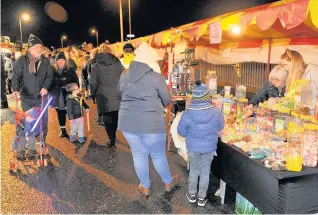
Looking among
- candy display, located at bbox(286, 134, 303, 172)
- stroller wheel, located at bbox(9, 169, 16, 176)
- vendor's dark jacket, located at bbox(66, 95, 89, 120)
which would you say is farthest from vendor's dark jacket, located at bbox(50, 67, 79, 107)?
candy display, located at bbox(286, 134, 303, 172)

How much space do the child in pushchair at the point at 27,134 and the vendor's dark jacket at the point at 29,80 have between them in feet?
0.72

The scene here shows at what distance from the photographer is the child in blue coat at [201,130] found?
3402mm

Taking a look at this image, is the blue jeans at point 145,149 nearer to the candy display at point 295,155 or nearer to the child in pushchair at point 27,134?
the candy display at point 295,155

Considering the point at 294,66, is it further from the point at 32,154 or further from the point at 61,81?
the point at 32,154

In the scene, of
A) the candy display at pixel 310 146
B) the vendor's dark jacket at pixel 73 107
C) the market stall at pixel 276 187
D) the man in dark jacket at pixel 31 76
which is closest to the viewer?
the market stall at pixel 276 187

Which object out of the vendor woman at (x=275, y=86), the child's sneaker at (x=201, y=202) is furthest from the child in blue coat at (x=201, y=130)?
the vendor woman at (x=275, y=86)

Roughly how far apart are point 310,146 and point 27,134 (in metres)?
4.67

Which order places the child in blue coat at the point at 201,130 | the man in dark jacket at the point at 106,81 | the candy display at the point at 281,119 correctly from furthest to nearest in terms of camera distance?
1. the man in dark jacket at the point at 106,81
2. the candy display at the point at 281,119
3. the child in blue coat at the point at 201,130

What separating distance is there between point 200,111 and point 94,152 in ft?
10.7

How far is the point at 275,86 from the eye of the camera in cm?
473

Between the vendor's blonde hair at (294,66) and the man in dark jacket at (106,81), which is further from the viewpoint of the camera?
the man in dark jacket at (106,81)

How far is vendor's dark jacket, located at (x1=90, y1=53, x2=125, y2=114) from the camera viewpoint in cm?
585

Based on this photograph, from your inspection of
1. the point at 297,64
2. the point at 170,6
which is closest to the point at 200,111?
the point at 297,64

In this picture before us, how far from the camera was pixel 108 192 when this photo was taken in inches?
164
